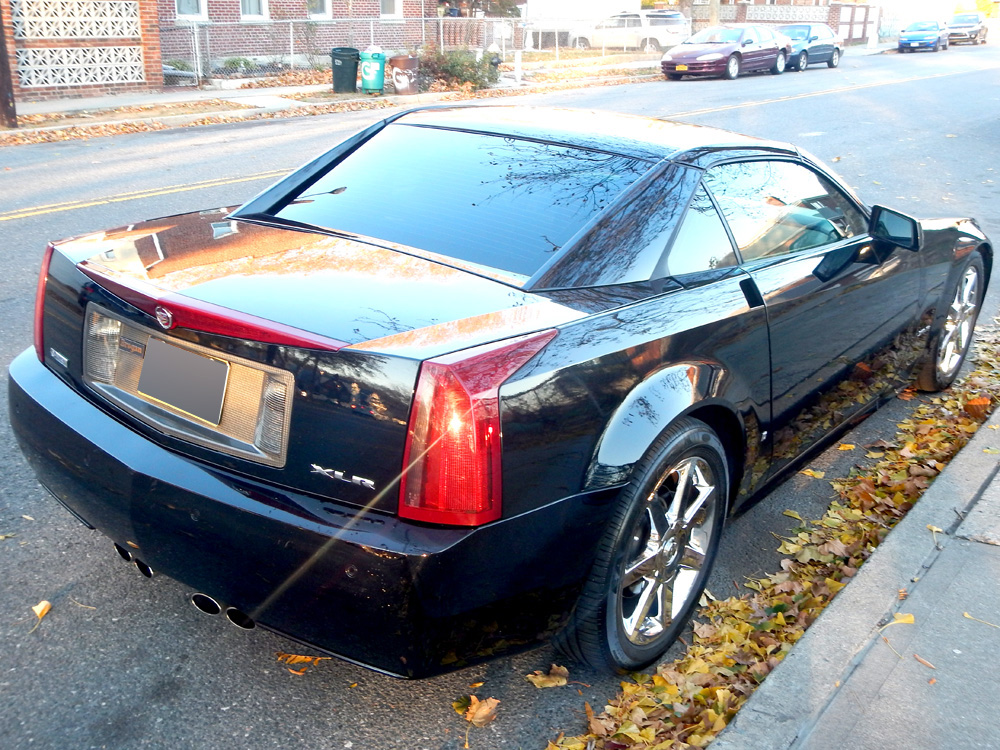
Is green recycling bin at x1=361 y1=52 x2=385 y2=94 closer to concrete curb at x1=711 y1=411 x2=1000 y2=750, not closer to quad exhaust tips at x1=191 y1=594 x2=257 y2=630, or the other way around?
concrete curb at x1=711 y1=411 x2=1000 y2=750

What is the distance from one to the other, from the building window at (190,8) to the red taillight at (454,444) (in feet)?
75.6

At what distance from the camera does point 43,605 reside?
3205 millimetres

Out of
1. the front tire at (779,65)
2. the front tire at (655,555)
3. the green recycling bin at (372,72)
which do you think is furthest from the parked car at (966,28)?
the front tire at (655,555)

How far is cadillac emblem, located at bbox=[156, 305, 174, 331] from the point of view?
8.70 ft

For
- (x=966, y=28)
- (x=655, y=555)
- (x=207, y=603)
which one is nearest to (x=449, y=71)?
(x=655, y=555)

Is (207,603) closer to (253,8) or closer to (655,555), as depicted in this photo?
(655,555)

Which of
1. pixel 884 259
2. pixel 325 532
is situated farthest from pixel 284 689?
pixel 884 259

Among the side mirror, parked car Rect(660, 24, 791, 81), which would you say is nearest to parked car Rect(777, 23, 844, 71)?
parked car Rect(660, 24, 791, 81)

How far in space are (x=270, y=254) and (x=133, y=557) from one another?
3.27 ft

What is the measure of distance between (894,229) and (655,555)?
91.4 inches

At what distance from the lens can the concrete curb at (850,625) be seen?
110 inches

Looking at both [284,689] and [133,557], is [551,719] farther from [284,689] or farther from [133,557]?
[133,557]

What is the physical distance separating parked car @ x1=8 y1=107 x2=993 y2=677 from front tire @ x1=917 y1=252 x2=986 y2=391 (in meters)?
1.68

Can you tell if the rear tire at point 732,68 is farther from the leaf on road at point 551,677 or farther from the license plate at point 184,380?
the license plate at point 184,380
